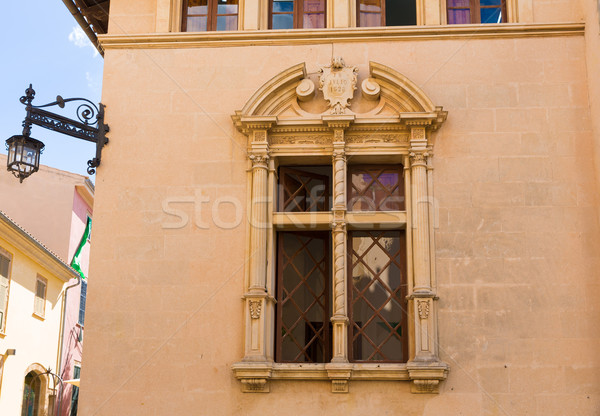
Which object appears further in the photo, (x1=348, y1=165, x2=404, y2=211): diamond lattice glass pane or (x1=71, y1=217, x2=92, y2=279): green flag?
(x1=71, y1=217, x2=92, y2=279): green flag

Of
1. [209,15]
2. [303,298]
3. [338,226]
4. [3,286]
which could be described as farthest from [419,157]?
[3,286]

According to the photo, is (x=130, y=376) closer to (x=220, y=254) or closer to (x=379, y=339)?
(x=220, y=254)

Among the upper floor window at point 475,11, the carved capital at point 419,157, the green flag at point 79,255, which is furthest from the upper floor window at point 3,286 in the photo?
the upper floor window at point 475,11

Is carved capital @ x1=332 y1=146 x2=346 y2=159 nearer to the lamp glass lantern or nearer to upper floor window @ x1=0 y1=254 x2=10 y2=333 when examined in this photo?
the lamp glass lantern

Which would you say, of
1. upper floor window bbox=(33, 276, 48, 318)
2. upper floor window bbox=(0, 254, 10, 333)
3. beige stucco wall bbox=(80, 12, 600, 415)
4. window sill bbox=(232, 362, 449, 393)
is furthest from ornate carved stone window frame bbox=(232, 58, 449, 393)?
upper floor window bbox=(33, 276, 48, 318)

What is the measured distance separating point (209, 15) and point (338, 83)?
2317 millimetres

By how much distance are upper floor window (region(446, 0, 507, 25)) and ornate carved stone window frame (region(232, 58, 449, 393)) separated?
154cm

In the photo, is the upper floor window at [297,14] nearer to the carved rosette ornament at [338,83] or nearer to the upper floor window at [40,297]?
the carved rosette ornament at [338,83]

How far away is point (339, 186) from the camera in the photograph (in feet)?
34.1

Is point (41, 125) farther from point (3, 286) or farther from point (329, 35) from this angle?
point (3, 286)

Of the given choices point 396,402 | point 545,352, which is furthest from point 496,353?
point 396,402

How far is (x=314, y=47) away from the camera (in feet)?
36.7

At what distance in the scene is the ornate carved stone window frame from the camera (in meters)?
9.70

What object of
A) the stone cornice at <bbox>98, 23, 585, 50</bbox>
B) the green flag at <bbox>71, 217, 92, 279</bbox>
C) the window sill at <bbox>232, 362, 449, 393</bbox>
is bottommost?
the window sill at <bbox>232, 362, 449, 393</bbox>
